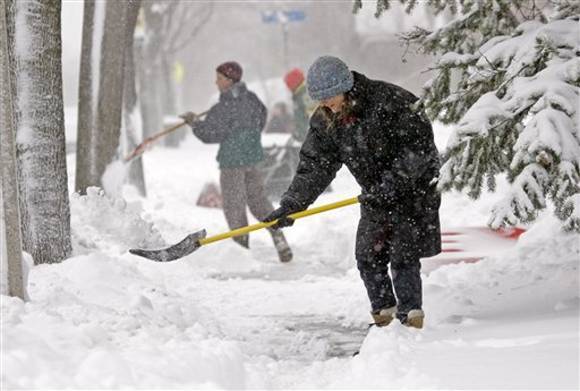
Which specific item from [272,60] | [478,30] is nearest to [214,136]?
[478,30]

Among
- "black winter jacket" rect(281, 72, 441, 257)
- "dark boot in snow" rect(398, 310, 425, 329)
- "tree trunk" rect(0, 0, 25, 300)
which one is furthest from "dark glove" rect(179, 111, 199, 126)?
"tree trunk" rect(0, 0, 25, 300)

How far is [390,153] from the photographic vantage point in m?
5.48

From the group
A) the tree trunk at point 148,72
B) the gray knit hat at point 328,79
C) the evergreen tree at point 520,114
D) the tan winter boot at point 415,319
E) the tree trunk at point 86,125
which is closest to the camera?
the evergreen tree at point 520,114

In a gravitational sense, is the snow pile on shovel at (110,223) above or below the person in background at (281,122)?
above

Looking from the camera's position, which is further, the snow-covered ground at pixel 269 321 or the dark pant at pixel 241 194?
the dark pant at pixel 241 194

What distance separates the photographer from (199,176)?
19125 mm

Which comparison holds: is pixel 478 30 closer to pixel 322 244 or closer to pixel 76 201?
pixel 76 201

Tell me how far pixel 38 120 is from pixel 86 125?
301 centimetres

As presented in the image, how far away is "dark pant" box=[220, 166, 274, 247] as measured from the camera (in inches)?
380

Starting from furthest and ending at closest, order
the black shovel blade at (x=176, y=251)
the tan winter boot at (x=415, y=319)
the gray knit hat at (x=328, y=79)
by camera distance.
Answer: the black shovel blade at (x=176, y=251)
the tan winter boot at (x=415, y=319)
the gray knit hat at (x=328, y=79)

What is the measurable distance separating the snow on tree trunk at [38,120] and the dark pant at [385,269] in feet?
6.41

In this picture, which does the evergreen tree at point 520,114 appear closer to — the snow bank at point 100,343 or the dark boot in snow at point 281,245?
the snow bank at point 100,343

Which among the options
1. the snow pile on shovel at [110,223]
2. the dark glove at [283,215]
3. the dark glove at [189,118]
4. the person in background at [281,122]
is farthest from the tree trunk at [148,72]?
the dark glove at [283,215]

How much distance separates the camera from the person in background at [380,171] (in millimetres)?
5379
